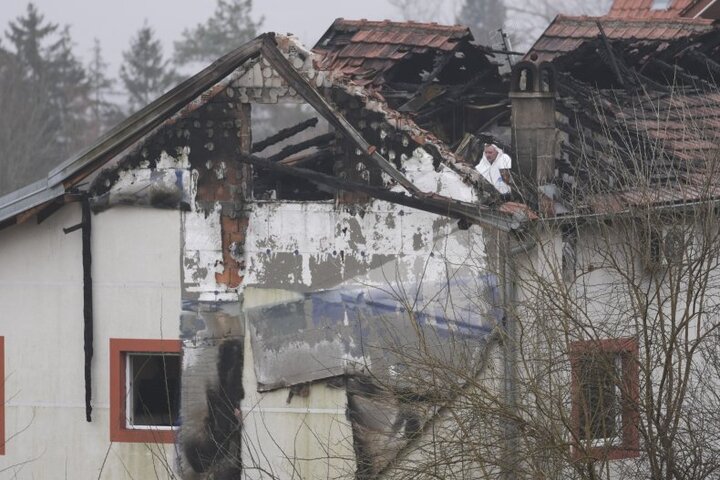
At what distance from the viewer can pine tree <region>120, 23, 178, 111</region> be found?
6456 cm

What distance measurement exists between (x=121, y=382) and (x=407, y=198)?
336 centimetres

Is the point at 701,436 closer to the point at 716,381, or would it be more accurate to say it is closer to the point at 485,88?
the point at 716,381

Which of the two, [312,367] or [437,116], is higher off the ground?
[437,116]

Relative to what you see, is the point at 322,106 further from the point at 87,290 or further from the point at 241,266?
the point at 87,290

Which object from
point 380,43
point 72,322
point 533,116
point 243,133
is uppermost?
point 380,43

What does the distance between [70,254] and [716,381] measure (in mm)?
6249

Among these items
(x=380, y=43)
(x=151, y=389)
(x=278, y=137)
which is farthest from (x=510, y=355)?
(x=380, y=43)

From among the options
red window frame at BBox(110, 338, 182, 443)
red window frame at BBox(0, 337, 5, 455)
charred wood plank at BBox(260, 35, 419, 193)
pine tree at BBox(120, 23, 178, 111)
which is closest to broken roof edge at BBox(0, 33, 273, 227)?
charred wood plank at BBox(260, 35, 419, 193)

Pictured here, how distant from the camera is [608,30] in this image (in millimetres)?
17250

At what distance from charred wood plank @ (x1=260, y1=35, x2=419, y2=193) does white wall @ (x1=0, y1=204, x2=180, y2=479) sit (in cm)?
172

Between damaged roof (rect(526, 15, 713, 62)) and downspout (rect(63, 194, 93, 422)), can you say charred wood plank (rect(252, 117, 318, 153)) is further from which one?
damaged roof (rect(526, 15, 713, 62))

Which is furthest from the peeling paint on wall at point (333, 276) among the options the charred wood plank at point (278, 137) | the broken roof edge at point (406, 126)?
the charred wood plank at point (278, 137)

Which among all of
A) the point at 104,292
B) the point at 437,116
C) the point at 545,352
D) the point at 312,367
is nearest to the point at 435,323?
the point at 312,367

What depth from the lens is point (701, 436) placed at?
33.9ft
